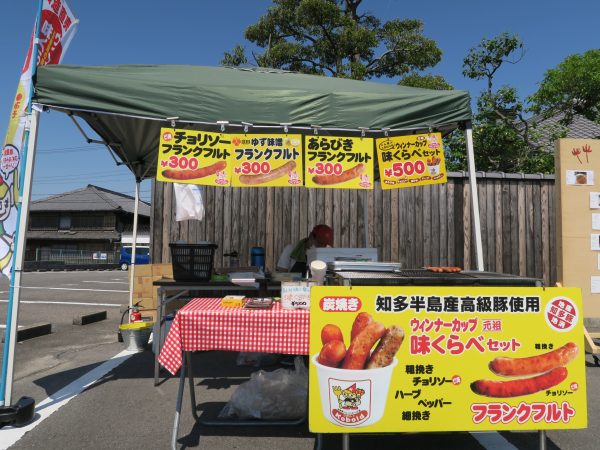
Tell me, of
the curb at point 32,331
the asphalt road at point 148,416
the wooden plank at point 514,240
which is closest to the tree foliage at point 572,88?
the wooden plank at point 514,240

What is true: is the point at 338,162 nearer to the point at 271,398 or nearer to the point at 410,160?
the point at 410,160

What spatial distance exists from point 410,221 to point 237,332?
4.80m

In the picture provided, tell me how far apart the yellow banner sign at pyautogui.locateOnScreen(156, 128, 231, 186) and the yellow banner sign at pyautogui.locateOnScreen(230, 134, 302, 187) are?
9cm

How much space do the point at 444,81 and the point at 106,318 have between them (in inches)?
516

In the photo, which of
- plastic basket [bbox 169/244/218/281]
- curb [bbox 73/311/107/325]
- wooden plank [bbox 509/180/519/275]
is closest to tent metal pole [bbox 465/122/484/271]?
plastic basket [bbox 169/244/218/281]

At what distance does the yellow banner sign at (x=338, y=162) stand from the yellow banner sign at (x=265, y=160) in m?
0.12

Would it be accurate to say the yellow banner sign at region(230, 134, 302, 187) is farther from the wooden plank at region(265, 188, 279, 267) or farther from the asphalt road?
the wooden plank at region(265, 188, 279, 267)

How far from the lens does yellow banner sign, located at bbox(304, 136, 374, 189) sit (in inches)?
155

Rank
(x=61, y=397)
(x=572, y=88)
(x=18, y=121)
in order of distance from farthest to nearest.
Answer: (x=572, y=88) → (x=61, y=397) → (x=18, y=121)

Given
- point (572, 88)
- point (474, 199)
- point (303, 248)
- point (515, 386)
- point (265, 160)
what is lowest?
point (515, 386)

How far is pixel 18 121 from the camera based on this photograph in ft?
11.3

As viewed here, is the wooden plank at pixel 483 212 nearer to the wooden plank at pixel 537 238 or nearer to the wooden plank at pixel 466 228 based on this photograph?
the wooden plank at pixel 466 228

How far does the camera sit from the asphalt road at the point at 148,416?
2.88 metres

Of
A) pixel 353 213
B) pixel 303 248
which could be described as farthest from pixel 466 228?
pixel 303 248
